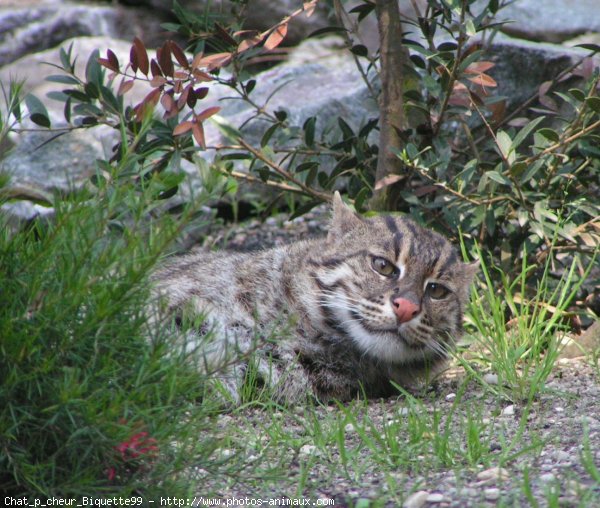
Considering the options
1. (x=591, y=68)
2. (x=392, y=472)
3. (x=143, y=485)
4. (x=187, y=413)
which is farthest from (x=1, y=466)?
(x=591, y=68)

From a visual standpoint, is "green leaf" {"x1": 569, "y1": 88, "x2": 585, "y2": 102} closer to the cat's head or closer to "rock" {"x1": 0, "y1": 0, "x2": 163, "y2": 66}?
the cat's head

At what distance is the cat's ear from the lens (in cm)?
557

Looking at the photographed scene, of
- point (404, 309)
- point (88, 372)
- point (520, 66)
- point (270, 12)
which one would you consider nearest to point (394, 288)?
point (404, 309)

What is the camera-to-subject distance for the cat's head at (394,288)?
4938 millimetres

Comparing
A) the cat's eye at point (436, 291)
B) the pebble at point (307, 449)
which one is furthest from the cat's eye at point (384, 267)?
the pebble at point (307, 449)

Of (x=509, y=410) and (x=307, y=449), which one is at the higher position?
(x=307, y=449)

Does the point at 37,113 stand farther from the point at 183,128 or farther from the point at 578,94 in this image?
the point at 578,94

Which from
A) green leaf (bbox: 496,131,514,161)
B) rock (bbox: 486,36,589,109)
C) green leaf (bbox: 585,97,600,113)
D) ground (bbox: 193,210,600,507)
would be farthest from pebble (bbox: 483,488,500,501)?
rock (bbox: 486,36,589,109)

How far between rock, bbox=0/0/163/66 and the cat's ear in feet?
21.4

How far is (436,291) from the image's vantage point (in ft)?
17.2

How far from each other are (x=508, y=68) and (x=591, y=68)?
1.92m

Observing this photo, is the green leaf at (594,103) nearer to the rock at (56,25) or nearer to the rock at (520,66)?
the rock at (520,66)

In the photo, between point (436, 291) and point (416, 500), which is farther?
point (436, 291)

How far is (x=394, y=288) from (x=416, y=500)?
1894 mm
